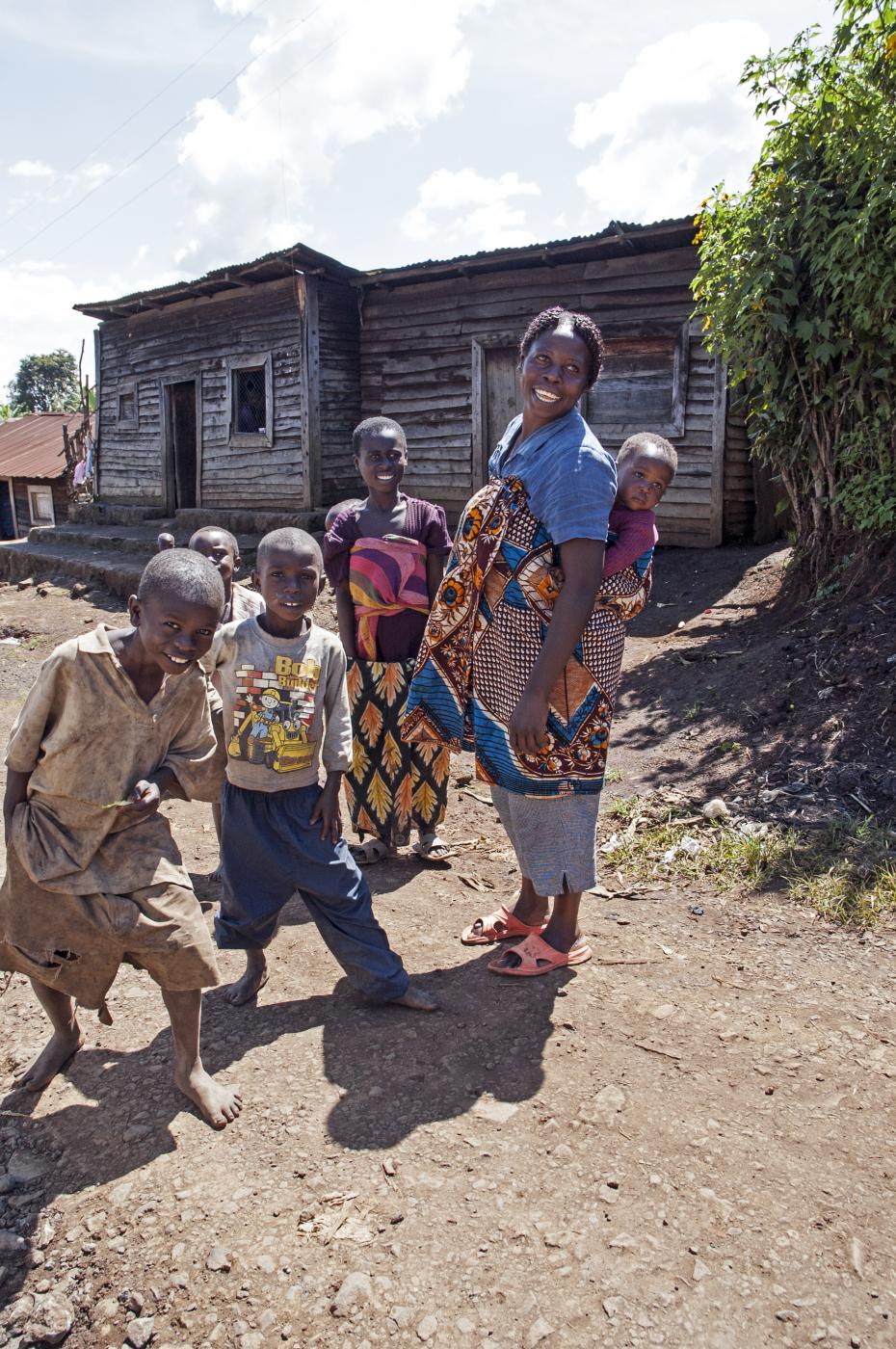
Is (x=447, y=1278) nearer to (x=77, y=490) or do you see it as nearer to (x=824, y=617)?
(x=824, y=617)

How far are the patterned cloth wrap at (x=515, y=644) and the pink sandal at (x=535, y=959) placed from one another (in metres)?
0.56

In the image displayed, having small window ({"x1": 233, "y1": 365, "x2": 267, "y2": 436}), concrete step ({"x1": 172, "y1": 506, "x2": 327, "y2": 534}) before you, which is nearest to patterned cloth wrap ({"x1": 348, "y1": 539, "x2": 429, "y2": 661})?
concrete step ({"x1": 172, "y1": 506, "x2": 327, "y2": 534})

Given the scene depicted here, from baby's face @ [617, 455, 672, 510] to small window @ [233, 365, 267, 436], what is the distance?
38.8 ft

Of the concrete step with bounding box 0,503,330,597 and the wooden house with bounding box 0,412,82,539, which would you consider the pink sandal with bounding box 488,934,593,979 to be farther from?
the wooden house with bounding box 0,412,82,539

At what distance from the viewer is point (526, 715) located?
245 cm

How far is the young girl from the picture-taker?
11.5ft

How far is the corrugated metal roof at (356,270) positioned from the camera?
9332 mm

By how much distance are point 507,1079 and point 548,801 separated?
2.53ft

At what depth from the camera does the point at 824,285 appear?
541 cm

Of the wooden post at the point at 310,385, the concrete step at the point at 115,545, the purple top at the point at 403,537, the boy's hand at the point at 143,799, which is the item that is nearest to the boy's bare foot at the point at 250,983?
the boy's hand at the point at 143,799

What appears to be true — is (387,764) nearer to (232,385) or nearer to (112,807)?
(112,807)

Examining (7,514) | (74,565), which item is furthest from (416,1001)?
(7,514)

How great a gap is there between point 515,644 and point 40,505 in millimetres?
26725

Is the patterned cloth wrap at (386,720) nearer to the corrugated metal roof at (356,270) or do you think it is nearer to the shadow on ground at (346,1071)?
the shadow on ground at (346,1071)
